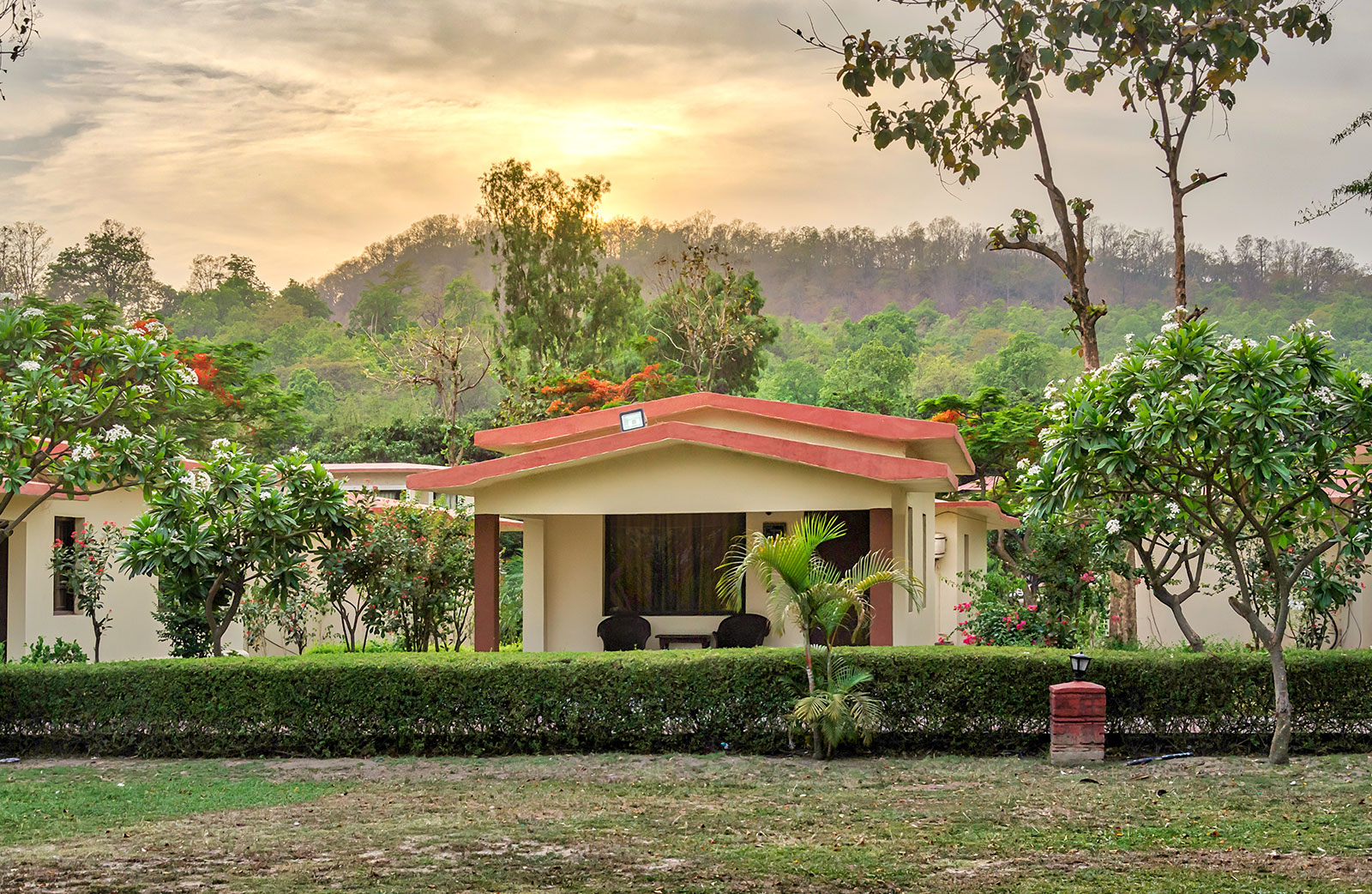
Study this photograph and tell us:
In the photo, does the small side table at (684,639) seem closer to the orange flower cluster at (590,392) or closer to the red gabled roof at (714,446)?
the red gabled roof at (714,446)

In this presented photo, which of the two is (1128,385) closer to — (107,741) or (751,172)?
(107,741)

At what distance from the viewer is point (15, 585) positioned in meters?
17.2

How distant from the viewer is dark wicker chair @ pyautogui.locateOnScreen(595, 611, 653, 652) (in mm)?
16016

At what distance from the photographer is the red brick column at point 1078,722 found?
11000 mm

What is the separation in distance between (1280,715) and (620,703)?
19.0 feet

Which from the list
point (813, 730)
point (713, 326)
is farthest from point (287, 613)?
point (713, 326)

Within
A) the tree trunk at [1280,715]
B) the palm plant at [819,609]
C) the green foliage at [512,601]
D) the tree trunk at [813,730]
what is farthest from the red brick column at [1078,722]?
the green foliage at [512,601]

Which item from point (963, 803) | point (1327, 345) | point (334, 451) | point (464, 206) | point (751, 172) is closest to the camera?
point (963, 803)

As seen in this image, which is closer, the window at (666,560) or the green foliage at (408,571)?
the green foliage at (408,571)

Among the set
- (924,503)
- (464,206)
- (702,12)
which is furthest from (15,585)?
(464,206)

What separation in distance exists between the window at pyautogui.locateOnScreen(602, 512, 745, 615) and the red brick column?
6044 millimetres

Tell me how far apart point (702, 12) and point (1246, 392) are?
143 feet

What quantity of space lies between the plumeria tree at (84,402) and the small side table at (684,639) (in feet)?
20.4

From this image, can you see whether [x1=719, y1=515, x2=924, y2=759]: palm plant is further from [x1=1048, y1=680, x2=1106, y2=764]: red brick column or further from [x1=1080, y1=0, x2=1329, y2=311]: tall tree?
[x1=1080, y1=0, x2=1329, y2=311]: tall tree
